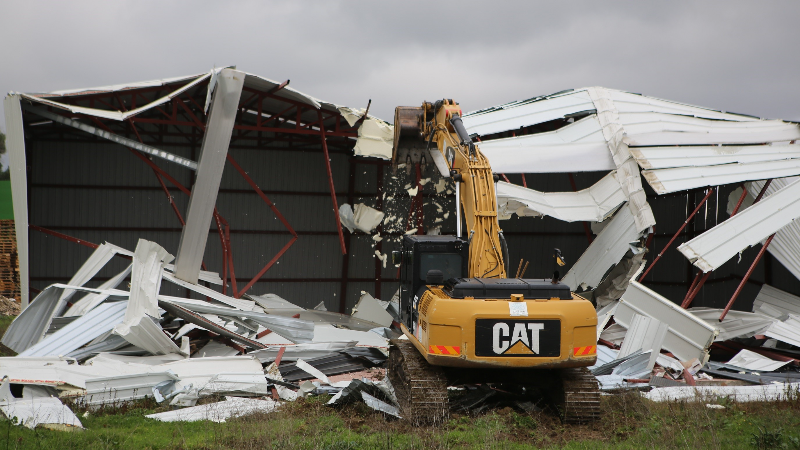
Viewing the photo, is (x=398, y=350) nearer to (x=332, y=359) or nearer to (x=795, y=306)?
(x=332, y=359)

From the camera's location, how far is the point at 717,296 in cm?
2014

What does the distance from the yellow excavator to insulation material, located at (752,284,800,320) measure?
8702 mm

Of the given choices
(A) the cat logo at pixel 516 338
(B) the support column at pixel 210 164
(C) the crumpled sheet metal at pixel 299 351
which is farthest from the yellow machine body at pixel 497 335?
(B) the support column at pixel 210 164

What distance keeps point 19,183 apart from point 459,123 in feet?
33.8

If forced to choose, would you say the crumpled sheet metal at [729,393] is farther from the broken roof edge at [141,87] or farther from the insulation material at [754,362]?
the broken roof edge at [141,87]

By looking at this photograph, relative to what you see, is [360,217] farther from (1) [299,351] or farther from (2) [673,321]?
(2) [673,321]

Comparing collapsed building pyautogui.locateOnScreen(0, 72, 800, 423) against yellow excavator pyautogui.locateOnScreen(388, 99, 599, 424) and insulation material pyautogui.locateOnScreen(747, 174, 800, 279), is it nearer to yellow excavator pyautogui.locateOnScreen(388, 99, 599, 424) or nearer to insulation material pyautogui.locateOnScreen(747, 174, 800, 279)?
insulation material pyautogui.locateOnScreen(747, 174, 800, 279)

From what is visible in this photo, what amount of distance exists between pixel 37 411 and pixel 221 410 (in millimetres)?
2429

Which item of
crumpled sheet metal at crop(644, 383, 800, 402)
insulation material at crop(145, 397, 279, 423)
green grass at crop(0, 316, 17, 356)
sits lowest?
green grass at crop(0, 316, 17, 356)

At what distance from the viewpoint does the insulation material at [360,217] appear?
22531 millimetres

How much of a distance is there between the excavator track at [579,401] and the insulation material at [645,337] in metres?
4.94

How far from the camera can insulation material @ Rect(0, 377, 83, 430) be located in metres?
8.78

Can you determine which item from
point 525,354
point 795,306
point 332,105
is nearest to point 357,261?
point 332,105

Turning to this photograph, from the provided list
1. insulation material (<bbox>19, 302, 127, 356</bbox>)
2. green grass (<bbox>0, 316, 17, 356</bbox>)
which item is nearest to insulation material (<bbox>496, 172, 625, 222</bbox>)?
insulation material (<bbox>19, 302, 127, 356</bbox>)
